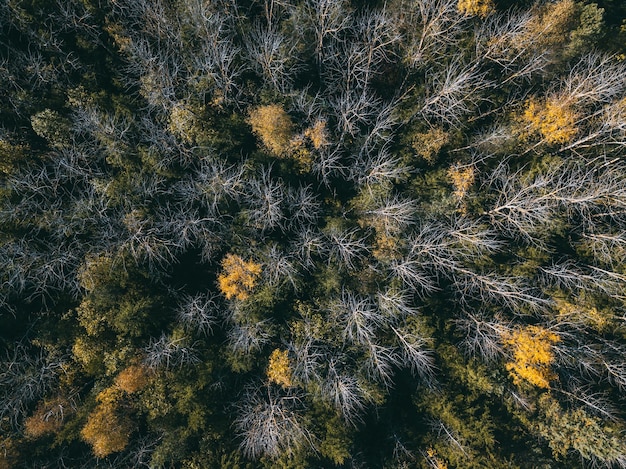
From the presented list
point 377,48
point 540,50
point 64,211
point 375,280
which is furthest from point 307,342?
point 540,50

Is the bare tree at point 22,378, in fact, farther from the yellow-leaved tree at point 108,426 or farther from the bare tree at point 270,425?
the bare tree at point 270,425

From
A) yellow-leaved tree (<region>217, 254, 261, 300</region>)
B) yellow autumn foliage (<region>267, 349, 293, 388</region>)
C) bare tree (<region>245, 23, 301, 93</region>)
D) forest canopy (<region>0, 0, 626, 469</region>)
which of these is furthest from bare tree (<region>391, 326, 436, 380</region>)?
bare tree (<region>245, 23, 301, 93</region>)

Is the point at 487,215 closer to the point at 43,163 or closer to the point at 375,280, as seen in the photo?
the point at 375,280

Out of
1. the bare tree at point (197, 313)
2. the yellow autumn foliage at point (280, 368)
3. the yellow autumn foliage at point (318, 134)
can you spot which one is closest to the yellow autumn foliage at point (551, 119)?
the yellow autumn foliage at point (318, 134)

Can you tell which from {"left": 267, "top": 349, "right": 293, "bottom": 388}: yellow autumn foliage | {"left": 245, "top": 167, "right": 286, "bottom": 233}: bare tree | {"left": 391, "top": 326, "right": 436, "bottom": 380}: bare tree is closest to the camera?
{"left": 245, "top": 167, "right": 286, "bottom": 233}: bare tree

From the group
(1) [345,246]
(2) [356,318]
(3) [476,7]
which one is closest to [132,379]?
(2) [356,318]

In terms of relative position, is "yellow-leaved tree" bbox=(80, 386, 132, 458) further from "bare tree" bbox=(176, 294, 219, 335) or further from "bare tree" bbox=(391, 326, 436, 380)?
"bare tree" bbox=(391, 326, 436, 380)
